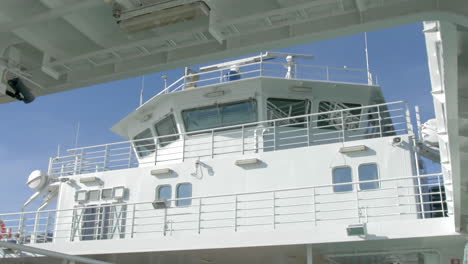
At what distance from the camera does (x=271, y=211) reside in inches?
508

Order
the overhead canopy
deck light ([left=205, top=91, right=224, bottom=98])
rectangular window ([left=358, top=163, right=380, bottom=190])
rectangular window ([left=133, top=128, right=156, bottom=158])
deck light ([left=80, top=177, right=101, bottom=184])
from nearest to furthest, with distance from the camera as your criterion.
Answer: the overhead canopy, rectangular window ([left=358, top=163, right=380, bottom=190]), deck light ([left=80, top=177, right=101, bottom=184]), deck light ([left=205, top=91, right=224, bottom=98]), rectangular window ([left=133, top=128, right=156, bottom=158])

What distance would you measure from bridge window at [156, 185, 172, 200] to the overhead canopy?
7343 mm

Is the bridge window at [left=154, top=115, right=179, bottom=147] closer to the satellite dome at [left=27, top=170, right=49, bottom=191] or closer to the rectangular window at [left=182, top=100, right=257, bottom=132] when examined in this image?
the rectangular window at [left=182, top=100, right=257, bottom=132]

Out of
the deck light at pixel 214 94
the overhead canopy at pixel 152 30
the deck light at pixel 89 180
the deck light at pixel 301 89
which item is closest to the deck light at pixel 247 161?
the deck light at pixel 214 94

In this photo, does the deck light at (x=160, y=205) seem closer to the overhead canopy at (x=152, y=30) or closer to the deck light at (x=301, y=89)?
the deck light at (x=301, y=89)

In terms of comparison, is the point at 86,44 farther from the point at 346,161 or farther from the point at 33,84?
the point at 346,161

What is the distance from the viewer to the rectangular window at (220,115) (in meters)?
15.3

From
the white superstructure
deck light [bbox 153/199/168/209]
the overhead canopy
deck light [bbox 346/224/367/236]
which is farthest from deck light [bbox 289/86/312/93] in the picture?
the overhead canopy

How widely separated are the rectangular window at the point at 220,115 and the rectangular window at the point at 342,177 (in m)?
3.33

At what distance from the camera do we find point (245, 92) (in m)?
15.4

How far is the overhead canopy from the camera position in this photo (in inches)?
209

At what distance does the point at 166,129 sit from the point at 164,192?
2757 mm

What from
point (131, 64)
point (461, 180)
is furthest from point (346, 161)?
point (131, 64)

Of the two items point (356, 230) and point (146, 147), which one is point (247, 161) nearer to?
point (356, 230)
